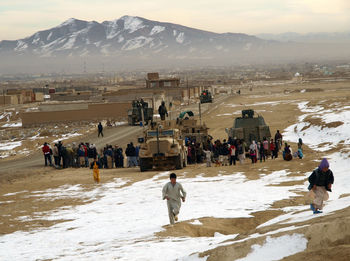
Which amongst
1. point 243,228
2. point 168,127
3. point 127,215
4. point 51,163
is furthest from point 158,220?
point 51,163

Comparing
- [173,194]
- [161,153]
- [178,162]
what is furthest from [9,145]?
[173,194]

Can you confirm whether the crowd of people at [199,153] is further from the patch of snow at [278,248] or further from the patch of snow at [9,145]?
the patch of snow at [9,145]

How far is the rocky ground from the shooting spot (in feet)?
27.2

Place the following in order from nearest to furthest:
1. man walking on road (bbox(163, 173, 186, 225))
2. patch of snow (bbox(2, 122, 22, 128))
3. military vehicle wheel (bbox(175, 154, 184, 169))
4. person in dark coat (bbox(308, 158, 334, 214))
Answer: person in dark coat (bbox(308, 158, 334, 214))
man walking on road (bbox(163, 173, 186, 225))
military vehicle wheel (bbox(175, 154, 184, 169))
patch of snow (bbox(2, 122, 22, 128))

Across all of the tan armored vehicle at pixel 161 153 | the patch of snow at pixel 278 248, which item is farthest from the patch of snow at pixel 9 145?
the patch of snow at pixel 278 248

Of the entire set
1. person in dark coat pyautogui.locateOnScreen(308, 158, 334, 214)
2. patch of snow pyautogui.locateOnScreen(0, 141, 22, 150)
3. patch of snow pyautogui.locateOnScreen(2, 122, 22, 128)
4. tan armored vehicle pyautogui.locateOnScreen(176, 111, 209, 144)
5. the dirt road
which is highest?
person in dark coat pyautogui.locateOnScreen(308, 158, 334, 214)

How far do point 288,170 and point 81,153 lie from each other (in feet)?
38.4

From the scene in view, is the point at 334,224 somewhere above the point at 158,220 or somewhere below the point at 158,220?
above

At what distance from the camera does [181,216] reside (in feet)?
45.1

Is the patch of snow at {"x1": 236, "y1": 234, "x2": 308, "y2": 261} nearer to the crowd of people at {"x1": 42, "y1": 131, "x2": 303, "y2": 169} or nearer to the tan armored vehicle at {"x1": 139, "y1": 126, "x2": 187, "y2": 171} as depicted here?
the crowd of people at {"x1": 42, "y1": 131, "x2": 303, "y2": 169}

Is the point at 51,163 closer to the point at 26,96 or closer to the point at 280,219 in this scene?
the point at 280,219

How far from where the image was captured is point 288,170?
20281 millimetres

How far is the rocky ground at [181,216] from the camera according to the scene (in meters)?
8.30

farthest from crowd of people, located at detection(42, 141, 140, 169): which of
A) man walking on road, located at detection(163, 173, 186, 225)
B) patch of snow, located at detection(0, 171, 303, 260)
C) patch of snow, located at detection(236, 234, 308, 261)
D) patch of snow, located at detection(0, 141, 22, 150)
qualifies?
patch of snow, located at detection(0, 141, 22, 150)
